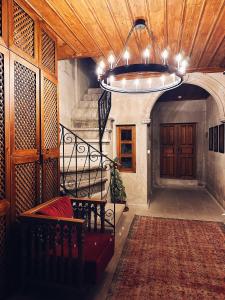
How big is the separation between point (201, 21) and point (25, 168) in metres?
2.77

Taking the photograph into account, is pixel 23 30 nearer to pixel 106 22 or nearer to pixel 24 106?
pixel 24 106

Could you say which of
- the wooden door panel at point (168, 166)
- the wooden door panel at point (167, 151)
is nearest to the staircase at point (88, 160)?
the wooden door panel at point (167, 151)

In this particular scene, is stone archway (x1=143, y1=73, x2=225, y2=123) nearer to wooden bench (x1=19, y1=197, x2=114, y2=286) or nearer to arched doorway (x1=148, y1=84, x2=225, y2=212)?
arched doorway (x1=148, y1=84, x2=225, y2=212)

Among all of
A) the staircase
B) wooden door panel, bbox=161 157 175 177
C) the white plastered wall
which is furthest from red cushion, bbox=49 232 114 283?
wooden door panel, bbox=161 157 175 177

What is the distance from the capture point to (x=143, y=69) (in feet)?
6.65

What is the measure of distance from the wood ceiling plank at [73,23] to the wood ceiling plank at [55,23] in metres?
0.06

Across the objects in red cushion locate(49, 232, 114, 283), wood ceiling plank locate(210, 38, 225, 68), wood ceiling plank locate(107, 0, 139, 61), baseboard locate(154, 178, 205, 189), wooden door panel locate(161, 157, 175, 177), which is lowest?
baseboard locate(154, 178, 205, 189)

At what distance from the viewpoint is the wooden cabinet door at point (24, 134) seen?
7.20 ft

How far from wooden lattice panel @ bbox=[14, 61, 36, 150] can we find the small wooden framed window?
130 inches

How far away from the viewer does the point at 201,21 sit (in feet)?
8.96

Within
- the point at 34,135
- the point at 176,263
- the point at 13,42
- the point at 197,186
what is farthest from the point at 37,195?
the point at 197,186

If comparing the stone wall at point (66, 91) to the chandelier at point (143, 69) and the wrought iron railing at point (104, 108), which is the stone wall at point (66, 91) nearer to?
the wrought iron railing at point (104, 108)

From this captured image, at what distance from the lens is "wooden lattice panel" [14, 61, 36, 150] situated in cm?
226

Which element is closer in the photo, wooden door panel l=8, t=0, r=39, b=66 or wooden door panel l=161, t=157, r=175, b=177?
wooden door panel l=8, t=0, r=39, b=66
